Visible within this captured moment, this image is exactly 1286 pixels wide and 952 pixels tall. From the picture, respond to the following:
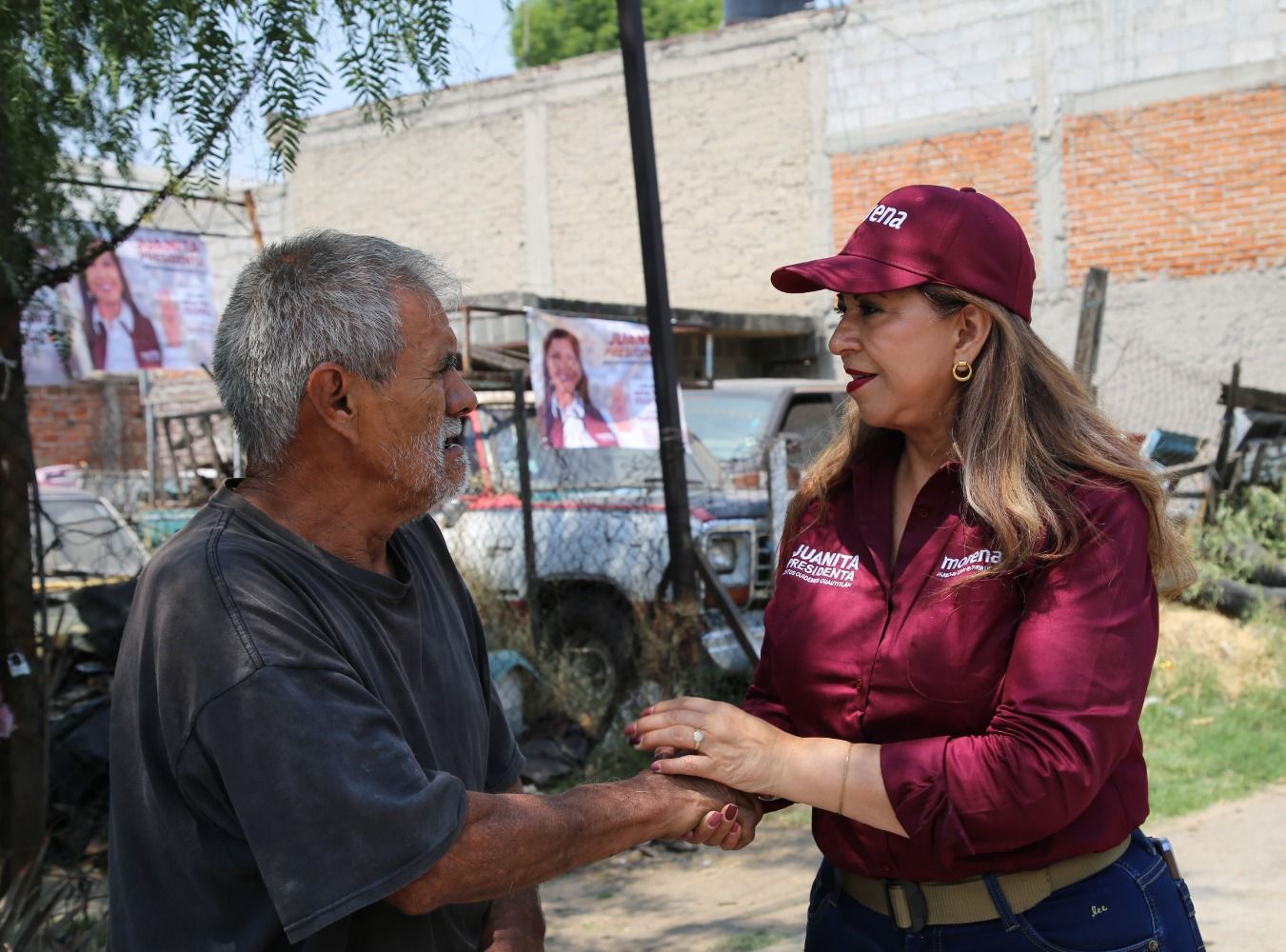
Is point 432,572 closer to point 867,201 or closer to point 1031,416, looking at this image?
point 1031,416

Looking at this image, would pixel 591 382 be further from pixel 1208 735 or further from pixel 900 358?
pixel 900 358

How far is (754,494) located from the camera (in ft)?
25.5

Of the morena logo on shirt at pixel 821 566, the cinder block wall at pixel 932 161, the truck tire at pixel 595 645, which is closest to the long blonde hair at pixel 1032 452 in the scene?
the morena logo on shirt at pixel 821 566

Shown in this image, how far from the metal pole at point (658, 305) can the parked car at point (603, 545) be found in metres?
0.58

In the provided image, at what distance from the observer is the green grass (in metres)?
6.34

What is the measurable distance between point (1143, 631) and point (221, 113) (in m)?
2.96

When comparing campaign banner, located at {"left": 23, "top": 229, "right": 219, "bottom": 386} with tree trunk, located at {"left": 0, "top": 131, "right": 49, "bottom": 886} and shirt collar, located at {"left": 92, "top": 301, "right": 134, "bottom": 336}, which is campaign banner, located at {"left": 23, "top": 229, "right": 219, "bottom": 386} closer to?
shirt collar, located at {"left": 92, "top": 301, "right": 134, "bottom": 336}

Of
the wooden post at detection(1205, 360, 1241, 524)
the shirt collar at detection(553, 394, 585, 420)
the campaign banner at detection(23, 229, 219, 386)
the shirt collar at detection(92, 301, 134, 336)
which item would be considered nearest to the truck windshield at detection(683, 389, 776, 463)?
the shirt collar at detection(553, 394, 585, 420)

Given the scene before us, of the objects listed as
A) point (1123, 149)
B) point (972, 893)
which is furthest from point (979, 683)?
point (1123, 149)

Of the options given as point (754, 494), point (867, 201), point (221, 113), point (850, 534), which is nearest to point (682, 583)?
point (754, 494)

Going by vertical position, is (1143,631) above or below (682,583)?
above

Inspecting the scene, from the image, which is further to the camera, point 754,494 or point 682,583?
point 754,494

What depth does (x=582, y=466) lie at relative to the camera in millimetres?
8117

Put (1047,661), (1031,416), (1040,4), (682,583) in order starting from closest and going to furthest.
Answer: (1047,661) < (1031,416) < (682,583) < (1040,4)
